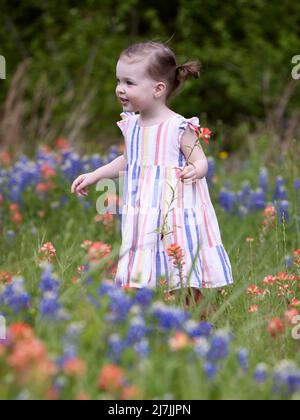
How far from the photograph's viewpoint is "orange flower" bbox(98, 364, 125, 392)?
2207mm

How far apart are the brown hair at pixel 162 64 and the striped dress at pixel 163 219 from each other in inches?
8.1

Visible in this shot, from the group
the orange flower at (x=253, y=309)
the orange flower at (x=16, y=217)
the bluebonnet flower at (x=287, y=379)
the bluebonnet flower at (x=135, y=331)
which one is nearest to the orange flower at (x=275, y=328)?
the orange flower at (x=253, y=309)

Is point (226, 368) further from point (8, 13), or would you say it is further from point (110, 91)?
point (8, 13)

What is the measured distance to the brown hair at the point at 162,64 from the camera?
3814 mm

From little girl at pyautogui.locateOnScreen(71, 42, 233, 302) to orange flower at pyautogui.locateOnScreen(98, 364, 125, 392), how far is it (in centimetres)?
145

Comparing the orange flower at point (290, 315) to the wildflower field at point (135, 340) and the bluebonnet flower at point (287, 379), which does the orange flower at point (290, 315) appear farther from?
the bluebonnet flower at point (287, 379)

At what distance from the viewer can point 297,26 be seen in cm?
1200

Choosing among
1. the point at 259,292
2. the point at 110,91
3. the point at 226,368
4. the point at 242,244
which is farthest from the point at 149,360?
the point at 110,91

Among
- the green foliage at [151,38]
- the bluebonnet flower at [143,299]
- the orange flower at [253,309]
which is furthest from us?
the green foliage at [151,38]

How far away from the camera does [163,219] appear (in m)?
3.75

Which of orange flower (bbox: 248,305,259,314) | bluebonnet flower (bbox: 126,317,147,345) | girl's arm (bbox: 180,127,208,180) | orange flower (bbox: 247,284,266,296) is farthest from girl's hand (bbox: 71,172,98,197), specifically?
bluebonnet flower (bbox: 126,317,147,345)

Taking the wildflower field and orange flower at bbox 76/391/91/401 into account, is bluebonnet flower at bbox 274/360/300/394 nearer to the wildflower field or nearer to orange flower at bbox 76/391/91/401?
the wildflower field

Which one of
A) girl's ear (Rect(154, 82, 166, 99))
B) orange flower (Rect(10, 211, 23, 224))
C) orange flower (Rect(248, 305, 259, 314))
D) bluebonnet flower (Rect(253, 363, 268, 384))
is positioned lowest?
bluebonnet flower (Rect(253, 363, 268, 384))

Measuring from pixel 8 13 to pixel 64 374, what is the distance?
10.2 m
